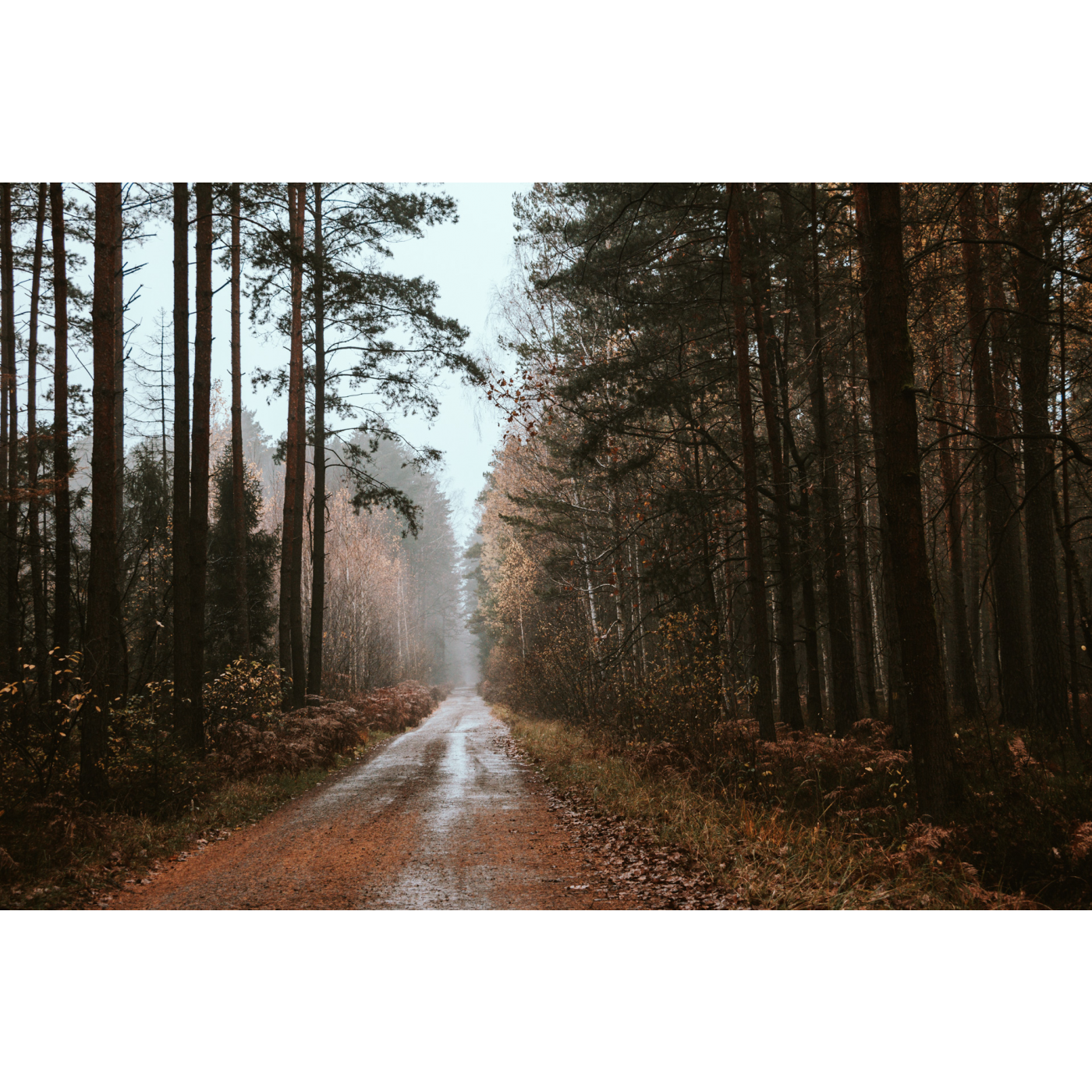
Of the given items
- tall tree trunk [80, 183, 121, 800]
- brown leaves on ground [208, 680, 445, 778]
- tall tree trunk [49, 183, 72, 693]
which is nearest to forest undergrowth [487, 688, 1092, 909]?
brown leaves on ground [208, 680, 445, 778]

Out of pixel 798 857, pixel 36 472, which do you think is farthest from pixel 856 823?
pixel 36 472

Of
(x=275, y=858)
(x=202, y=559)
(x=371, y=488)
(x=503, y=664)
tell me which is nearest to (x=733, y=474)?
(x=371, y=488)

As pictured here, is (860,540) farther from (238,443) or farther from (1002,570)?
(238,443)

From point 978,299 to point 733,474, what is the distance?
4120mm

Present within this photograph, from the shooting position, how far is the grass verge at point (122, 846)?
5066mm

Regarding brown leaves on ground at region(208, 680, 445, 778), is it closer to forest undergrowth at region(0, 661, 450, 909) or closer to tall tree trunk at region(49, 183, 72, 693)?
forest undergrowth at region(0, 661, 450, 909)

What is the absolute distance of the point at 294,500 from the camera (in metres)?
13.9

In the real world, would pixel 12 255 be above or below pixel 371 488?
above

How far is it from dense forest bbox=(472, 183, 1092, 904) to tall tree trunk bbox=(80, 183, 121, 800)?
4742 millimetres

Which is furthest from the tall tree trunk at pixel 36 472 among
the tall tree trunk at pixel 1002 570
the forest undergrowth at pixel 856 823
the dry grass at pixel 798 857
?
the tall tree trunk at pixel 1002 570

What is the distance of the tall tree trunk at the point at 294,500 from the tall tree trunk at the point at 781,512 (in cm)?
796

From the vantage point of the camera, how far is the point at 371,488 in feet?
47.2

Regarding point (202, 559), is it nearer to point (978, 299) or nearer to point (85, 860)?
point (85, 860)

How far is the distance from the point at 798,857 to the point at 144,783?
6.15m
